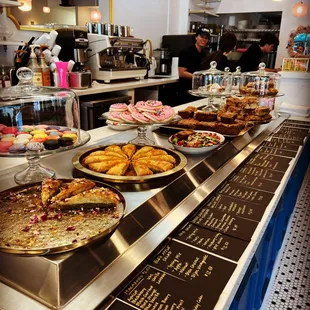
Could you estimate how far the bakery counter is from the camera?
68cm

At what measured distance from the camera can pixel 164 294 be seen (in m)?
0.77

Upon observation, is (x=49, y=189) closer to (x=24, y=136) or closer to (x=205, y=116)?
(x=24, y=136)

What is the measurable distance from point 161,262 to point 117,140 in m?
0.82

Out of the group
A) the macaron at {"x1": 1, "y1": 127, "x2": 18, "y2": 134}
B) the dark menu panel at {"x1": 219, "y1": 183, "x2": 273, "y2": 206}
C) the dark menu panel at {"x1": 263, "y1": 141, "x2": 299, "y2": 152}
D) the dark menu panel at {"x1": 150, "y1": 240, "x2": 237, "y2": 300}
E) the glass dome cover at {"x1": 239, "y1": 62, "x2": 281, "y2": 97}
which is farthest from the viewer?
the glass dome cover at {"x1": 239, "y1": 62, "x2": 281, "y2": 97}

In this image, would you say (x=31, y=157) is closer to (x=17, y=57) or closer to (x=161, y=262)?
(x=161, y=262)

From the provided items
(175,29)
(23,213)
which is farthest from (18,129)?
(175,29)

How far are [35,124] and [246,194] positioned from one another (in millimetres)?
882

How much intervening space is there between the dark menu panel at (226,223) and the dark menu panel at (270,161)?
24.7 inches

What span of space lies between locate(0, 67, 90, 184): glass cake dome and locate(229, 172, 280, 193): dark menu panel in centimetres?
70

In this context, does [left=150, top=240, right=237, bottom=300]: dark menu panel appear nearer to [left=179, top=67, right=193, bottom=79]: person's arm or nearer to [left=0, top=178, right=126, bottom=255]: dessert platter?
[left=0, top=178, right=126, bottom=255]: dessert platter

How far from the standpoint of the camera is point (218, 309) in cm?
73

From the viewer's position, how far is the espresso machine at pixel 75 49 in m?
3.43

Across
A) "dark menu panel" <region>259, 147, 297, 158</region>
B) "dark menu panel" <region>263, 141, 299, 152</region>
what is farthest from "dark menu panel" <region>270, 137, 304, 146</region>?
"dark menu panel" <region>259, 147, 297, 158</region>

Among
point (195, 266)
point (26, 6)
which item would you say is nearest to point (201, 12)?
point (26, 6)
